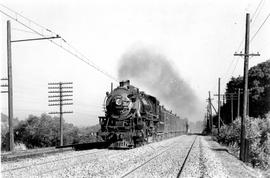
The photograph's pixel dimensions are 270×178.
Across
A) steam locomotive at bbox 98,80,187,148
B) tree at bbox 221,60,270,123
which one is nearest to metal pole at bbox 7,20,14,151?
steam locomotive at bbox 98,80,187,148

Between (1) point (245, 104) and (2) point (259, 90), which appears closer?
(1) point (245, 104)

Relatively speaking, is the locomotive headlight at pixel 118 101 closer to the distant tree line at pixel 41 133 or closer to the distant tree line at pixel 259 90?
the distant tree line at pixel 41 133

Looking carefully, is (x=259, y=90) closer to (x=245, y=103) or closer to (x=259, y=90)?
(x=259, y=90)

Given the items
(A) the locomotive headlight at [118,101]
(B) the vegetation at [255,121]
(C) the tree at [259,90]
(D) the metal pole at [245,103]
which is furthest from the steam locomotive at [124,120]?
(C) the tree at [259,90]

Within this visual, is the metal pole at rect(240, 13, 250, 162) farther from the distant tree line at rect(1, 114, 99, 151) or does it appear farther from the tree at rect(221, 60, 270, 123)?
the tree at rect(221, 60, 270, 123)

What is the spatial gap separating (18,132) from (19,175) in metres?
38.0

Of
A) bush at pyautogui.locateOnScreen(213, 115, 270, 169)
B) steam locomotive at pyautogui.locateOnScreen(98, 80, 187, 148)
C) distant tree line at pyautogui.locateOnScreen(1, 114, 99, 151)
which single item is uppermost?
steam locomotive at pyautogui.locateOnScreen(98, 80, 187, 148)

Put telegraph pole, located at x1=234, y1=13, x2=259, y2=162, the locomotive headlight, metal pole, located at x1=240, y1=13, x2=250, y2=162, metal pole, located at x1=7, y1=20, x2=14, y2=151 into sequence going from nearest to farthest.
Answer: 1. metal pole, located at x1=7, y1=20, x2=14, y2=151
2. telegraph pole, located at x1=234, y1=13, x2=259, y2=162
3. metal pole, located at x1=240, y1=13, x2=250, y2=162
4. the locomotive headlight

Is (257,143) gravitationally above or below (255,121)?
below

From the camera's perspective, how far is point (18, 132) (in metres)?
47.7

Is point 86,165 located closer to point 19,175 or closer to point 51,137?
point 19,175

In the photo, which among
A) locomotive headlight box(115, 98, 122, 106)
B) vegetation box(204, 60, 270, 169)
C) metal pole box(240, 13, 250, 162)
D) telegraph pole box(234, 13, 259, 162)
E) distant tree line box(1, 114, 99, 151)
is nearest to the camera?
telegraph pole box(234, 13, 259, 162)

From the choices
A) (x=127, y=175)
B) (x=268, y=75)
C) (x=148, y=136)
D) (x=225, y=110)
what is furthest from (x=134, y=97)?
(x=225, y=110)

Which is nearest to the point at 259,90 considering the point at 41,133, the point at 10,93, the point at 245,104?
the point at 41,133
